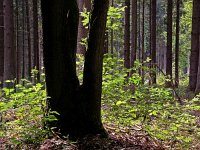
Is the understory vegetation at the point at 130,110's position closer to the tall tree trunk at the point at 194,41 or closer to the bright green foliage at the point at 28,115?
the bright green foliage at the point at 28,115

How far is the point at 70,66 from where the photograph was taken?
221 inches

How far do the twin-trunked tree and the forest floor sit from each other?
0.65ft

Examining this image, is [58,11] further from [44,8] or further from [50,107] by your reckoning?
[50,107]

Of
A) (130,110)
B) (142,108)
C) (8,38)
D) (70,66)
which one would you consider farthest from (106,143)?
(8,38)

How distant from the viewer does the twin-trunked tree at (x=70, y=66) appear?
5492 mm

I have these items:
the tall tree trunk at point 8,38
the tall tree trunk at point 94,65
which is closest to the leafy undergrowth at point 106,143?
the tall tree trunk at point 94,65

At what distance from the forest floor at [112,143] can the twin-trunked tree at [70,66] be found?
20 cm

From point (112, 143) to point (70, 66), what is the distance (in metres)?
1.42

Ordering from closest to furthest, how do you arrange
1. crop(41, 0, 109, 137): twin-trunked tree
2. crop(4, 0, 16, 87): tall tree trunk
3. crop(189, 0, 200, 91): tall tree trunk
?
crop(41, 0, 109, 137): twin-trunked tree, crop(189, 0, 200, 91): tall tree trunk, crop(4, 0, 16, 87): tall tree trunk

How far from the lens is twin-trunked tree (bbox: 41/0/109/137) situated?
5.49 meters

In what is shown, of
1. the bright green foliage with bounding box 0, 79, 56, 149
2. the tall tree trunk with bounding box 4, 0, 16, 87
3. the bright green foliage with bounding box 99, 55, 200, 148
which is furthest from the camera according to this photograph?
the tall tree trunk with bounding box 4, 0, 16, 87

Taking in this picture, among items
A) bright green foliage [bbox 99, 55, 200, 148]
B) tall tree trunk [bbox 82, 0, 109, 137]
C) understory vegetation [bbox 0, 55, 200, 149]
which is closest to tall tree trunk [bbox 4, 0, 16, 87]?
understory vegetation [bbox 0, 55, 200, 149]

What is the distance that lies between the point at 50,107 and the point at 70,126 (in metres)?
0.45

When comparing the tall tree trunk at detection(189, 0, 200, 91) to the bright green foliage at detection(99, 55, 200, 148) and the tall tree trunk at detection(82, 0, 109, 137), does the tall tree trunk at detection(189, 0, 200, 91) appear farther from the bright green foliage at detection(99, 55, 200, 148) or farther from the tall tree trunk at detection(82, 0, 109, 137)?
the tall tree trunk at detection(82, 0, 109, 137)
